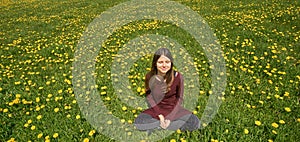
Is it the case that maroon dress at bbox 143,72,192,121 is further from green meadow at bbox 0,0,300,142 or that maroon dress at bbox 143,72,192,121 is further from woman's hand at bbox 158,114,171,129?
green meadow at bbox 0,0,300,142

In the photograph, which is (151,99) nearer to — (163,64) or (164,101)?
(164,101)

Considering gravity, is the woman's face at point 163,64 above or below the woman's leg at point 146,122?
above

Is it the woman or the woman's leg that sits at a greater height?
the woman

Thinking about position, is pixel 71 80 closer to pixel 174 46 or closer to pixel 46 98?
pixel 46 98

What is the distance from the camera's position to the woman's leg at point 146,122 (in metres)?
3.09

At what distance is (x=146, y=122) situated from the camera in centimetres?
312

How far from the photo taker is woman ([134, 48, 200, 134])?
305 centimetres

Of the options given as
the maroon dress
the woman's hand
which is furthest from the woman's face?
the woman's hand

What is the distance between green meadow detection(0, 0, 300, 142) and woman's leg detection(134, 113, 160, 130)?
157 millimetres

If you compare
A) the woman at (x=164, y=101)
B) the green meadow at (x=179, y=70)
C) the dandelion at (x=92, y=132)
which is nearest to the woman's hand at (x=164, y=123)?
the woman at (x=164, y=101)

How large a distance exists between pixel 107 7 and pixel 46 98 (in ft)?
32.3

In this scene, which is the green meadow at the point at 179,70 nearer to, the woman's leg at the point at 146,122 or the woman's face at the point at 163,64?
the woman's leg at the point at 146,122

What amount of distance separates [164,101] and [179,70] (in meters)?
1.48

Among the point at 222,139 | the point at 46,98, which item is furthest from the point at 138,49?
the point at 222,139
